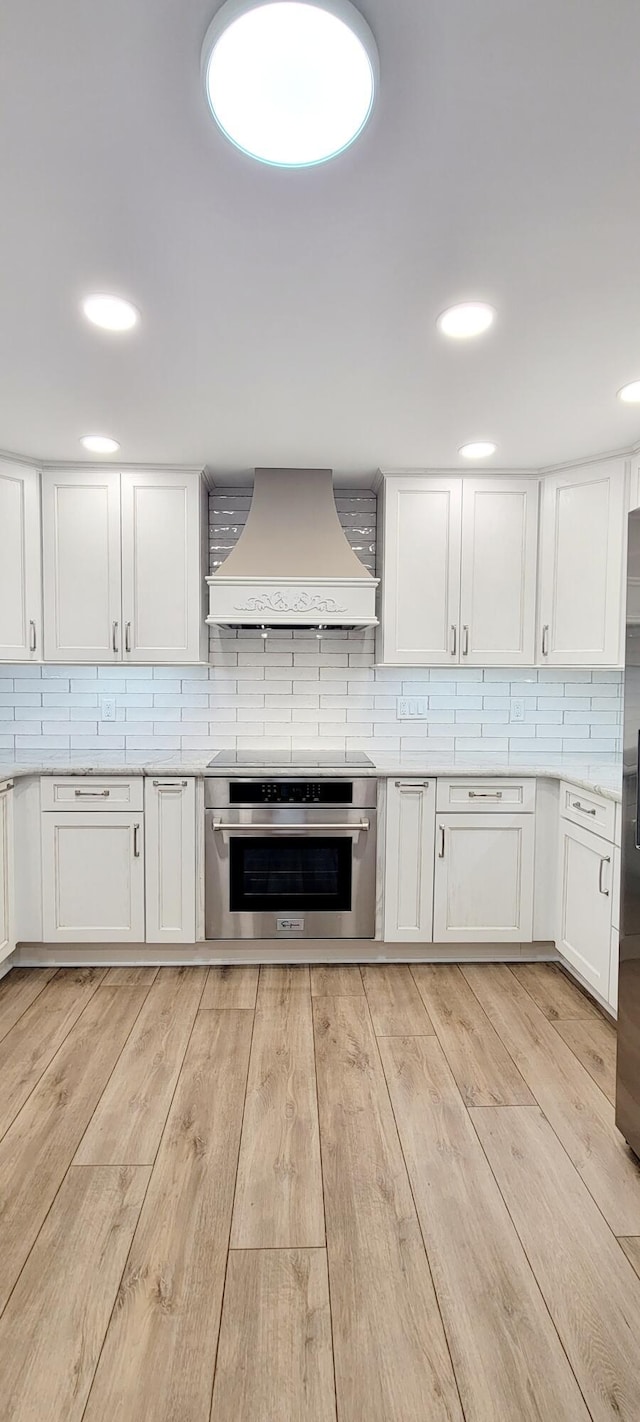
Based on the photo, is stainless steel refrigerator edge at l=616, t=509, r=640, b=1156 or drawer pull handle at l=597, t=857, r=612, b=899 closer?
stainless steel refrigerator edge at l=616, t=509, r=640, b=1156

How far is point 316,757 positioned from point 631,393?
2032 millimetres

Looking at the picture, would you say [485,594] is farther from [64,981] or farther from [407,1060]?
[64,981]

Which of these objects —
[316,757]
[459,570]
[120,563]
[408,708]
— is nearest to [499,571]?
[459,570]

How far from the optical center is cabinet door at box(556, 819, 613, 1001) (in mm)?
2607

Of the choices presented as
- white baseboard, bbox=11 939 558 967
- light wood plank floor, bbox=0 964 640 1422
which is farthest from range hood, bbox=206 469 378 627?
light wood plank floor, bbox=0 964 640 1422

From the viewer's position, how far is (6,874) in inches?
116

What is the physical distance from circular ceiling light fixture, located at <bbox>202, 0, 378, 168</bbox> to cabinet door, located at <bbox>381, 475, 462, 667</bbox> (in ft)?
7.00

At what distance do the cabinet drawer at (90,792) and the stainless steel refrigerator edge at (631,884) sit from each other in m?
2.07

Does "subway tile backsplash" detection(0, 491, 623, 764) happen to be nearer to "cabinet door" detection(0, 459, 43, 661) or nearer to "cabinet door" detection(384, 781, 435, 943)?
"cabinet door" detection(0, 459, 43, 661)

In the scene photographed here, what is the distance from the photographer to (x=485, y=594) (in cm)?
332

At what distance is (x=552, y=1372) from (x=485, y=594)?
9.15 ft

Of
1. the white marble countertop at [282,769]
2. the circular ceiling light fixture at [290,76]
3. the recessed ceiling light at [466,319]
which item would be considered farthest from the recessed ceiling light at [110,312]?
the white marble countertop at [282,769]

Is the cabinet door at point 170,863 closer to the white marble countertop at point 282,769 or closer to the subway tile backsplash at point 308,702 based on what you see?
the white marble countertop at point 282,769

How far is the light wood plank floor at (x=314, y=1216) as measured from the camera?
1.25 meters
